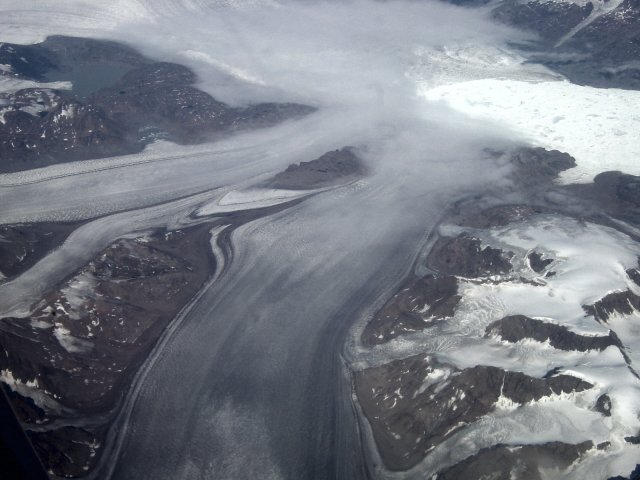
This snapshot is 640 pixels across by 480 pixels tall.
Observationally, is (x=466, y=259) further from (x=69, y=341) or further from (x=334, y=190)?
(x=69, y=341)

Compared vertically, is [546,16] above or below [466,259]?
above

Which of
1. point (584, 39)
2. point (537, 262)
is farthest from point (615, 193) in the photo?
point (584, 39)

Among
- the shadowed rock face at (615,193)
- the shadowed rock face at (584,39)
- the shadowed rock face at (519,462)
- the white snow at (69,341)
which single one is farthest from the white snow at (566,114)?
the white snow at (69,341)

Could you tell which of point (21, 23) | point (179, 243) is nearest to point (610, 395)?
point (179, 243)

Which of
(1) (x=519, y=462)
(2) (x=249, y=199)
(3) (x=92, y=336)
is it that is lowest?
(3) (x=92, y=336)

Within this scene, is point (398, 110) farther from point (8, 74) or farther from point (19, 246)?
point (8, 74)

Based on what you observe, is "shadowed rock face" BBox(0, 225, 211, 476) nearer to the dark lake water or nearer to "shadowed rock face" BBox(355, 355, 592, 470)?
"shadowed rock face" BBox(355, 355, 592, 470)
